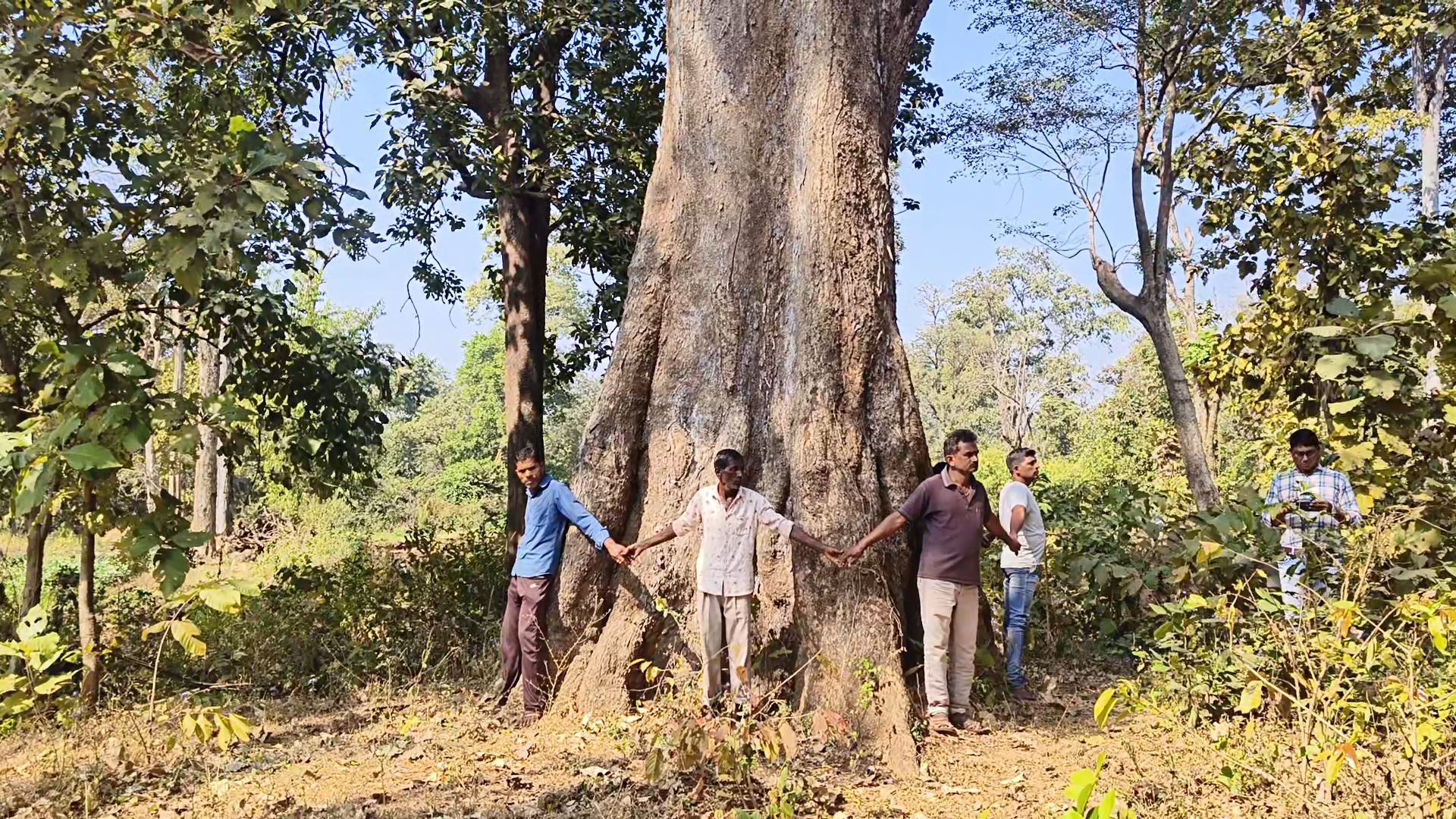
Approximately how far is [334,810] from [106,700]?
9.96 feet

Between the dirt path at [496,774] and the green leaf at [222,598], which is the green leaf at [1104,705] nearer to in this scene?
the dirt path at [496,774]

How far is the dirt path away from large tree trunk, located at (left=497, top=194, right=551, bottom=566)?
421 cm

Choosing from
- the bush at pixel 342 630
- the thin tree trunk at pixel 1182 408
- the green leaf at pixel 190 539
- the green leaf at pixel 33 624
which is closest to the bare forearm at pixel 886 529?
the bush at pixel 342 630

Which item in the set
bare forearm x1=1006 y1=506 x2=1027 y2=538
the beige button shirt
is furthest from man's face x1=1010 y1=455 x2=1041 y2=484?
the beige button shirt

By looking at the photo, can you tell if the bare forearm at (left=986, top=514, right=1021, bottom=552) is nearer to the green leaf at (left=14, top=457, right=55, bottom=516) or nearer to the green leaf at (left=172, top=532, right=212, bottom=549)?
the green leaf at (left=172, top=532, right=212, bottom=549)

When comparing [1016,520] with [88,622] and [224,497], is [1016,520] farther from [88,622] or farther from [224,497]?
[224,497]

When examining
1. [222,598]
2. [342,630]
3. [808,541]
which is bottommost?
[342,630]

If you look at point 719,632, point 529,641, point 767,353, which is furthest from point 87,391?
point 767,353

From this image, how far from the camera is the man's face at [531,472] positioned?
582 centimetres

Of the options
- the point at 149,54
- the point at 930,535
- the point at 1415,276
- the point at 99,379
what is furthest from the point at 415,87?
the point at 1415,276

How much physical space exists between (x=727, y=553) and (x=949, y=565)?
3.90 feet

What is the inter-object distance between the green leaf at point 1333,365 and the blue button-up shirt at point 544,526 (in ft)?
14.9

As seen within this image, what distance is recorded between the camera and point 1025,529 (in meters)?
6.51

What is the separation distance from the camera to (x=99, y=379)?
3.93 meters
